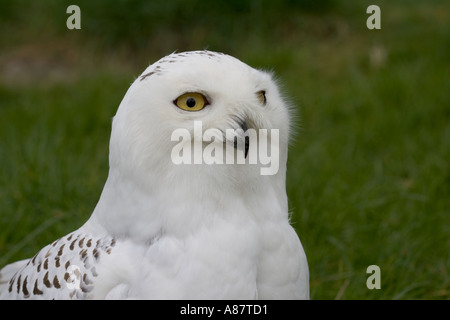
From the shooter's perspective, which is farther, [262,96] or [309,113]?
[309,113]

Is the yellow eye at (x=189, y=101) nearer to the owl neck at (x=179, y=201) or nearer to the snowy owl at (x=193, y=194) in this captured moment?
the snowy owl at (x=193, y=194)

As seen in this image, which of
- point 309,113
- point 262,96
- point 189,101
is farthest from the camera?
point 309,113

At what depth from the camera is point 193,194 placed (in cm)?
199

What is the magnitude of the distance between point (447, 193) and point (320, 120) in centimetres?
131

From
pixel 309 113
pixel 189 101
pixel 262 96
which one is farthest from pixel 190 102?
pixel 309 113

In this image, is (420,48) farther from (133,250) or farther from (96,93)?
(133,250)

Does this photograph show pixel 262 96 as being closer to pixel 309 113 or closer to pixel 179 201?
pixel 179 201

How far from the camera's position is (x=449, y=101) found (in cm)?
510

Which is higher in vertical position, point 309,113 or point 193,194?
point 309,113

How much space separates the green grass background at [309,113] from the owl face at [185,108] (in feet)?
2.69

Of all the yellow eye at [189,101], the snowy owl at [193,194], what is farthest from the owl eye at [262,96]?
the yellow eye at [189,101]

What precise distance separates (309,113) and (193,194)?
→ 3423 millimetres

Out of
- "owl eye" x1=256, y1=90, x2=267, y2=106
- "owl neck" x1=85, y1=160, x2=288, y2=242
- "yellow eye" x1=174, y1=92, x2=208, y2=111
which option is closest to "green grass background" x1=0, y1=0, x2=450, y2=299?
"owl eye" x1=256, y1=90, x2=267, y2=106

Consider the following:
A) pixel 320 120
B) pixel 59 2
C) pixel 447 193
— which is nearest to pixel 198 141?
pixel 447 193
